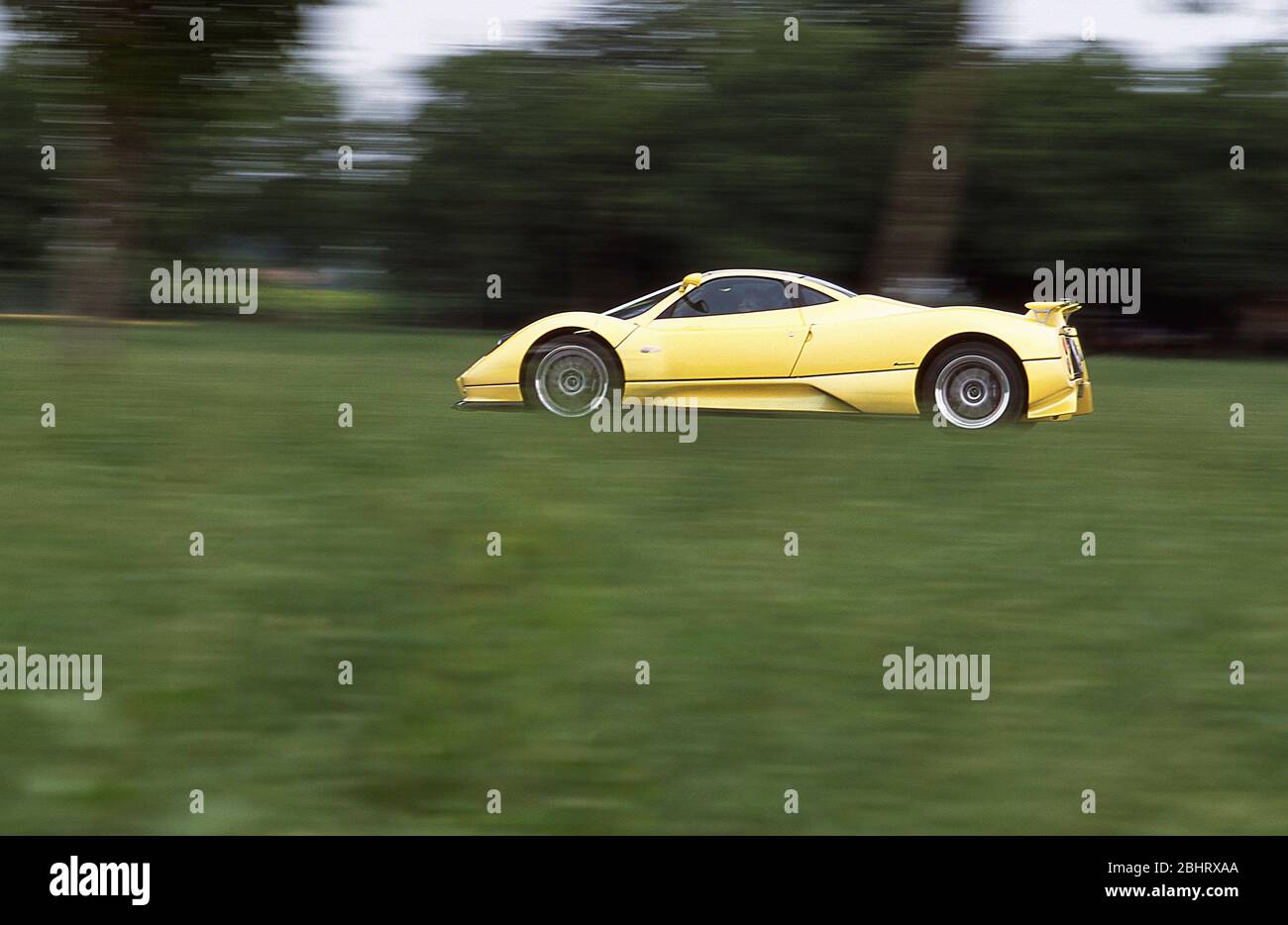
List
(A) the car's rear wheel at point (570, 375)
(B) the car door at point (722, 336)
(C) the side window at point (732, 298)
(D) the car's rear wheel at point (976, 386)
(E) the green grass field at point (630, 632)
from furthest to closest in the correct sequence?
(A) the car's rear wheel at point (570, 375)
(C) the side window at point (732, 298)
(B) the car door at point (722, 336)
(D) the car's rear wheel at point (976, 386)
(E) the green grass field at point (630, 632)

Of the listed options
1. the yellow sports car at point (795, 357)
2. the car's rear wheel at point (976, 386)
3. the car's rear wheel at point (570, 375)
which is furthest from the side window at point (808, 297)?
the car's rear wheel at point (570, 375)

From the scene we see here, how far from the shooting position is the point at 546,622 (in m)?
4.54

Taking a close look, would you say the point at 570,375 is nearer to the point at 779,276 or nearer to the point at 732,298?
the point at 732,298

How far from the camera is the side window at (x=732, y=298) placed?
9.07 metres

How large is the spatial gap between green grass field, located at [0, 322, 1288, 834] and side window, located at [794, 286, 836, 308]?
1370 mm

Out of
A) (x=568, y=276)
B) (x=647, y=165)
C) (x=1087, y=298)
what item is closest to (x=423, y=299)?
(x=568, y=276)

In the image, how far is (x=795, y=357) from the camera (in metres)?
8.79

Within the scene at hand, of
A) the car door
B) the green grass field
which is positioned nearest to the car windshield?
the car door

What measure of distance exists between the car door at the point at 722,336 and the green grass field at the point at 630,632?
1.02 meters

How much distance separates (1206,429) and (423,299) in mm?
15654

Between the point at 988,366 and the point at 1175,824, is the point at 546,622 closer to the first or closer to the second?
the point at 1175,824

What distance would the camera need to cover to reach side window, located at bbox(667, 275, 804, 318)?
9070 millimetres

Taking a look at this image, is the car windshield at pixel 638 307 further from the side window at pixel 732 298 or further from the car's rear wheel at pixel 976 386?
the car's rear wheel at pixel 976 386

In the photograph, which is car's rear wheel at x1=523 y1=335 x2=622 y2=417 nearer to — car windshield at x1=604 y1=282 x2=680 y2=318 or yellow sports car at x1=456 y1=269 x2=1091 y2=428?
yellow sports car at x1=456 y1=269 x2=1091 y2=428
